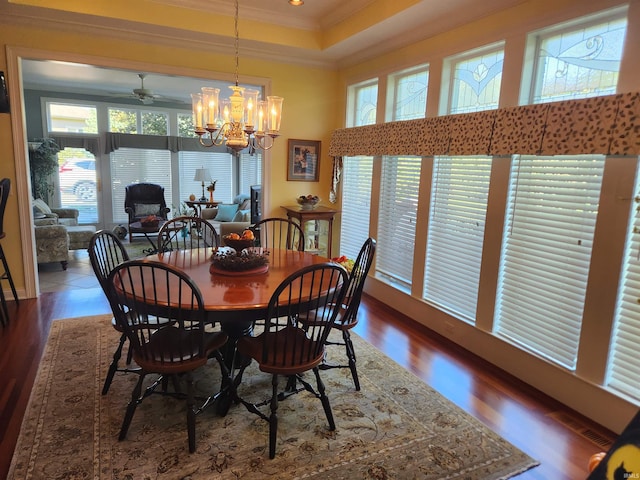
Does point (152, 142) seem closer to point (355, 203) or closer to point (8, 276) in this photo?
point (8, 276)

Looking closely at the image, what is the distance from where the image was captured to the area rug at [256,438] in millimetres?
1931

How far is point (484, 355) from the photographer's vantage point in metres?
3.17

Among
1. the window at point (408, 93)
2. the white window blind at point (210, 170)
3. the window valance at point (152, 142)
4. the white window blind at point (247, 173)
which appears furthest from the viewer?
the white window blind at point (247, 173)

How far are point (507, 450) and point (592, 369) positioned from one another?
788 mm

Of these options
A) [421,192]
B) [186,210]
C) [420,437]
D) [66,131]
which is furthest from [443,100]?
[66,131]

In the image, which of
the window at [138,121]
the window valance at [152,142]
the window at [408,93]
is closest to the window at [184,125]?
the window valance at [152,142]

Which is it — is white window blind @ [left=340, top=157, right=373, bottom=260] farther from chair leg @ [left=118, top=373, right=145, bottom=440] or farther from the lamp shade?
the lamp shade

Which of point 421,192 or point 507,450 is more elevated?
point 421,192

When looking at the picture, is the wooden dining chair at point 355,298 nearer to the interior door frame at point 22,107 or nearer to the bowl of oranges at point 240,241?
→ the bowl of oranges at point 240,241

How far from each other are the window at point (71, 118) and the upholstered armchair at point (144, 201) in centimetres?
137

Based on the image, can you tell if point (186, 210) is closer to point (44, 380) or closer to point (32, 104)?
point (32, 104)

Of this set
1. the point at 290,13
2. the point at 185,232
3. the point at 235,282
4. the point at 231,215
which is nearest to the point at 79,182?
the point at 231,215

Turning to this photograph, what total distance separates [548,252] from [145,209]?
279 inches

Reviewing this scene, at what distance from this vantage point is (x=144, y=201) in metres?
7.89
